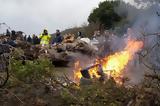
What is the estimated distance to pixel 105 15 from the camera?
122ft

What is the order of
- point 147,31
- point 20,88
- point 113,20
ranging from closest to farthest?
1. point 20,88
2. point 147,31
3. point 113,20

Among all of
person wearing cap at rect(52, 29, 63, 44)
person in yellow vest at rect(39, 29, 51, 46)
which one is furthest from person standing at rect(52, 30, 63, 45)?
person in yellow vest at rect(39, 29, 51, 46)

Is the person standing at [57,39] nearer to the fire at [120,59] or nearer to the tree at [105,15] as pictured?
the fire at [120,59]

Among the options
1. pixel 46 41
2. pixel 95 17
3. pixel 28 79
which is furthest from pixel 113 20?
pixel 28 79

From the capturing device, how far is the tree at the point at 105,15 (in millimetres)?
33812

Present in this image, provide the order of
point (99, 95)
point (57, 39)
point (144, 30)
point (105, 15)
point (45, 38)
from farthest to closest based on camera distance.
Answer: point (105, 15) < point (57, 39) < point (45, 38) < point (144, 30) < point (99, 95)

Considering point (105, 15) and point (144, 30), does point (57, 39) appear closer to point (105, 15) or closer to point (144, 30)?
point (144, 30)

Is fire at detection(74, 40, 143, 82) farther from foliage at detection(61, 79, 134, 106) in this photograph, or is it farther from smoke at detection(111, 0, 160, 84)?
foliage at detection(61, 79, 134, 106)

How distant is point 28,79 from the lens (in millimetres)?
10289

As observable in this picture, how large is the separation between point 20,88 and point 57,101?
90cm

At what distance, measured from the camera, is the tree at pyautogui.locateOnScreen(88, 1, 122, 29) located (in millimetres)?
33812

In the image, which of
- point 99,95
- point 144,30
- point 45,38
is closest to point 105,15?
point 45,38

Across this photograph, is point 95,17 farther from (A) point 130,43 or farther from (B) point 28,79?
(B) point 28,79

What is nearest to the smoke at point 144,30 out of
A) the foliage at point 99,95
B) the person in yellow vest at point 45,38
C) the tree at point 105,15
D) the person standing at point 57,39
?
the foliage at point 99,95
